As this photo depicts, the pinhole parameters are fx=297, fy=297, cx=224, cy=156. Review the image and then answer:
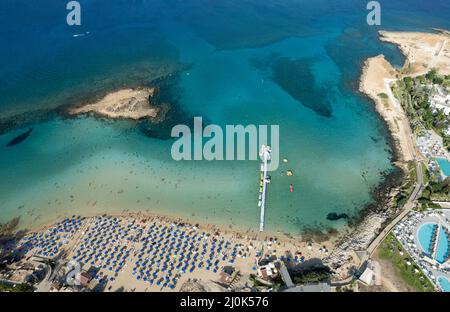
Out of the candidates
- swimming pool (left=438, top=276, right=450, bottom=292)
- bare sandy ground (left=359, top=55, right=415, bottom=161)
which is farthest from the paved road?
swimming pool (left=438, top=276, right=450, bottom=292)

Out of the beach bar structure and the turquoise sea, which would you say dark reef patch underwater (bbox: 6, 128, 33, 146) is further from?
the beach bar structure

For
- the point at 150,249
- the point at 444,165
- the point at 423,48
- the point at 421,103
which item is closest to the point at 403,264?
the point at 444,165

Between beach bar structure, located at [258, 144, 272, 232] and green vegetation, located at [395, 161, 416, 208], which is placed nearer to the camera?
beach bar structure, located at [258, 144, 272, 232]

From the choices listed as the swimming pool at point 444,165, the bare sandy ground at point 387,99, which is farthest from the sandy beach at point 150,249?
the bare sandy ground at point 387,99

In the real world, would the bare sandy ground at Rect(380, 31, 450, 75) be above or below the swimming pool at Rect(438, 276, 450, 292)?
above

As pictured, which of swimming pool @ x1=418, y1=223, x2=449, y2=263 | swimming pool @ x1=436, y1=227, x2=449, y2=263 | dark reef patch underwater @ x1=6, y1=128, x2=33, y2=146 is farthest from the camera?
dark reef patch underwater @ x1=6, y1=128, x2=33, y2=146

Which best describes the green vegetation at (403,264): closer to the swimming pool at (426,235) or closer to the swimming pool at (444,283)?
the swimming pool at (444,283)
